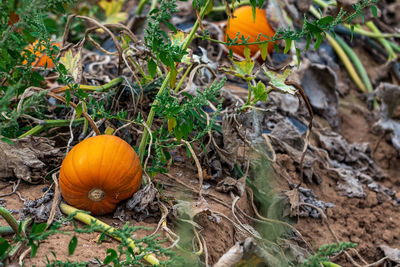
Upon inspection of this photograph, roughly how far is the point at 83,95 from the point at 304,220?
1.31 metres

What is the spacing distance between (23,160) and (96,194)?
46 centimetres

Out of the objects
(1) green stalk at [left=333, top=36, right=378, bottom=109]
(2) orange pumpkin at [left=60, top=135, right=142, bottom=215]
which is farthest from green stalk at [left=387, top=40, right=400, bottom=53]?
(2) orange pumpkin at [left=60, top=135, right=142, bottom=215]

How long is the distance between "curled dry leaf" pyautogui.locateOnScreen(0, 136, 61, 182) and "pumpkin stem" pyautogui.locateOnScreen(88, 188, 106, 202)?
0.36 metres

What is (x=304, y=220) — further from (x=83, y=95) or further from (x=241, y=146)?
(x=83, y=95)

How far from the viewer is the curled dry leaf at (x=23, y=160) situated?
2156mm

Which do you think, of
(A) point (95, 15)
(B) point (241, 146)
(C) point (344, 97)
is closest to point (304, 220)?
(B) point (241, 146)

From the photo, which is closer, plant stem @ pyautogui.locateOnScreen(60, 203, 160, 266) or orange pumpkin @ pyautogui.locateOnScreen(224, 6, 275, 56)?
plant stem @ pyautogui.locateOnScreen(60, 203, 160, 266)

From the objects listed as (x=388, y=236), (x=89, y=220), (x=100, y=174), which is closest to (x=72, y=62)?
Answer: (x=100, y=174)

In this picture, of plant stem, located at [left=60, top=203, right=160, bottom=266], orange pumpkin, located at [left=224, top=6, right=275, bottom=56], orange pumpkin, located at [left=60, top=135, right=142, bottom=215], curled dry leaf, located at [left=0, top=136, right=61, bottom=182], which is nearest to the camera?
plant stem, located at [left=60, top=203, right=160, bottom=266]

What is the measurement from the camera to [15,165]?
7.09 ft

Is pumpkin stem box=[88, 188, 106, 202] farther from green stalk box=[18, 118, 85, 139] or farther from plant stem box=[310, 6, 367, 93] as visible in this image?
plant stem box=[310, 6, 367, 93]

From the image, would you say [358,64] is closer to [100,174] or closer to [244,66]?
[244,66]

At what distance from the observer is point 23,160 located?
7.11ft

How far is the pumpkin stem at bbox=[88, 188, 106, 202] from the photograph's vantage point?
191cm
